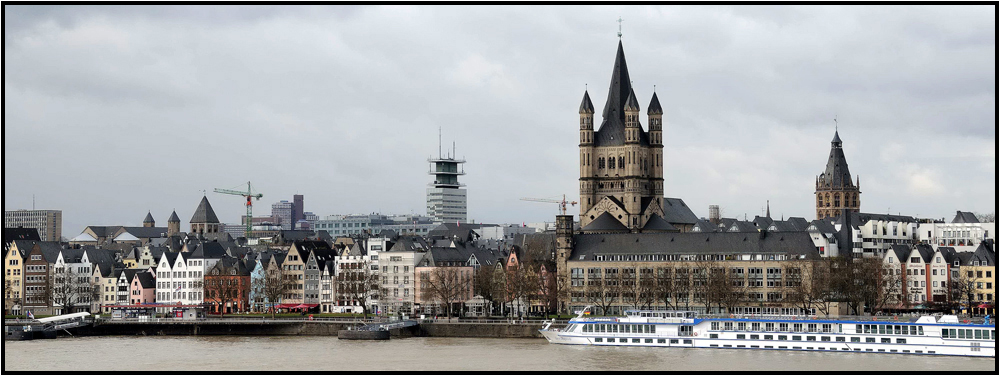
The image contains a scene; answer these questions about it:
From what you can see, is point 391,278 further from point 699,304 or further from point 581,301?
point 699,304

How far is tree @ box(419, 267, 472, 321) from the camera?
415ft

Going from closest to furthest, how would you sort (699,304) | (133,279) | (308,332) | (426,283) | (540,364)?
(540,364) < (308,332) < (699,304) < (426,283) < (133,279)

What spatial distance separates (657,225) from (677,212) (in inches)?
432

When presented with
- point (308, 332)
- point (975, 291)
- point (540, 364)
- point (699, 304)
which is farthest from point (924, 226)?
point (540, 364)

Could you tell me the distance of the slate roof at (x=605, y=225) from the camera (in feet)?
475

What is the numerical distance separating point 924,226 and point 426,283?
51617 millimetres

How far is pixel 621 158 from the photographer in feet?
503

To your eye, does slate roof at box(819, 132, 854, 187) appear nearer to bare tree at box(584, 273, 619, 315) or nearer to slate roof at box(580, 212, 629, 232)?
slate roof at box(580, 212, 629, 232)

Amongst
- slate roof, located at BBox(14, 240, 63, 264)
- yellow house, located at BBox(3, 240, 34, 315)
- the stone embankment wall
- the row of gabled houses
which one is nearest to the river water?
the stone embankment wall

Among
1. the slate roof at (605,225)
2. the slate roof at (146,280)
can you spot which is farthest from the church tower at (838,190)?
the slate roof at (146,280)

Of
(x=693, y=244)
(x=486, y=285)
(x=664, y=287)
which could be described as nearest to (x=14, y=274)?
(x=486, y=285)

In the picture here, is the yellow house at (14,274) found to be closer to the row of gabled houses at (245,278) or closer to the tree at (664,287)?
the row of gabled houses at (245,278)

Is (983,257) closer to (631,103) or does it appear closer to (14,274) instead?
(631,103)

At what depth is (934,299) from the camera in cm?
12444
